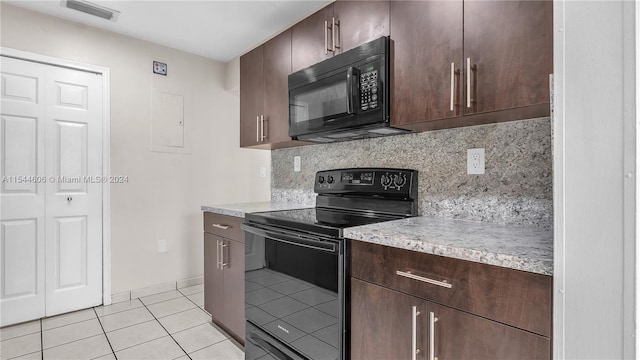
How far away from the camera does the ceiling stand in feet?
7.40

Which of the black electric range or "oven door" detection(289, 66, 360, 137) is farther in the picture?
"oven door" detection(289, 66, 360, 137)

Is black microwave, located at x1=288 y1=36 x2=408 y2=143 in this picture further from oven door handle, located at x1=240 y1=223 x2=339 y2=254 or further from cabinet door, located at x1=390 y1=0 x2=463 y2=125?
oven door handle, located at x1=240 y1=223 x2=339 y2=254

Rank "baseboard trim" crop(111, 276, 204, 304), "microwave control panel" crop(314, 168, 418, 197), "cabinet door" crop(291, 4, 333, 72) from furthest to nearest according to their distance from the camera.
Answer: "baseboard trim" crop(111, 276, 204, 304), "cabinet door" crop(291, 4, 333, 72), "microwave control panel" crop(314, 168, 418, 197)

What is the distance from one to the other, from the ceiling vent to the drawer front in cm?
250

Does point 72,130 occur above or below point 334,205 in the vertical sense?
above

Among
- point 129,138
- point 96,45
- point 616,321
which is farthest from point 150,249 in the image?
point 616,321

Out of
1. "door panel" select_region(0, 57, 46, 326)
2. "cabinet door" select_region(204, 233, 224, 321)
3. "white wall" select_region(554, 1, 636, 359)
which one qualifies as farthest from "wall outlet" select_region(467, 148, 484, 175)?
"door panel" select_region(0, 57, 46, 326)

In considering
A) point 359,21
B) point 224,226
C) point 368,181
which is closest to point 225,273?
point 224,226

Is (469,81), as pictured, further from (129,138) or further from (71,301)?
(71,301)

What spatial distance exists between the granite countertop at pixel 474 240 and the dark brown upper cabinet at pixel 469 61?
45cm

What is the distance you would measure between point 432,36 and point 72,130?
8.93 ft

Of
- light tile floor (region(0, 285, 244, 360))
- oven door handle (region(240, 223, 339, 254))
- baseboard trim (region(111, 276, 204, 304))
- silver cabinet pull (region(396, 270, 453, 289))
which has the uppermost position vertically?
oven door handle (region(240, 223, 339, 254))

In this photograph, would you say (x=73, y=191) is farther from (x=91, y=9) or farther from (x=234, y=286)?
(x=234, y=286)

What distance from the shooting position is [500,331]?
87 cm
